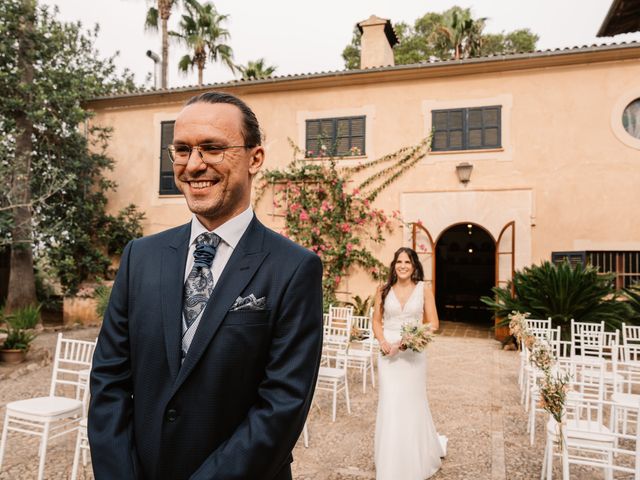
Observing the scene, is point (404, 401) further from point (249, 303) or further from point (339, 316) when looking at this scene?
point (339, 316)

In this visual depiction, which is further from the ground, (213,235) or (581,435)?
(213,235)

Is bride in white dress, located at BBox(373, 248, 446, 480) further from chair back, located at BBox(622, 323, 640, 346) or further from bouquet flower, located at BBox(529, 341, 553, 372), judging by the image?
chair back, located at BBox(622, 323, 640, 346)

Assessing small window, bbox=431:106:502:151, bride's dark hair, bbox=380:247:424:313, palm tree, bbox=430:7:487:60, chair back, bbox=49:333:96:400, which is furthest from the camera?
palm tree, bbox=430:7:487:60

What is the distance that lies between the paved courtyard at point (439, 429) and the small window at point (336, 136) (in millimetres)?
5524

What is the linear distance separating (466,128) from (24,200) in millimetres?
9768

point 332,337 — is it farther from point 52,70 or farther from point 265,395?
point 52,70

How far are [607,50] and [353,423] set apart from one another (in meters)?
9.05

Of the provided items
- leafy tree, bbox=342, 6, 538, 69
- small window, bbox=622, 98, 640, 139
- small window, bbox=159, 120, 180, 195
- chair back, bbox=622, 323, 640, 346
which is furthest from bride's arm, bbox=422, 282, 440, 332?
leafy tree, bbox=342, 6, 538, 69

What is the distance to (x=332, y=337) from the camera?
21.1 feet

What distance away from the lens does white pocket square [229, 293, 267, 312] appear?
1.38 meters

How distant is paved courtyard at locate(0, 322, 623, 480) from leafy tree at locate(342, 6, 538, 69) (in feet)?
54.8

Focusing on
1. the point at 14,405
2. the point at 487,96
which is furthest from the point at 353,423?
the point at 487,96

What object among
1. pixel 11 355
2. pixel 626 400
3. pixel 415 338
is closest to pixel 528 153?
pixel 626 400

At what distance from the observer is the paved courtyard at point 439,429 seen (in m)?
3.89
